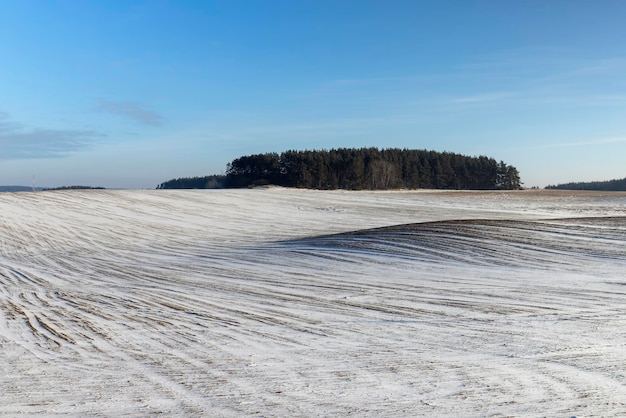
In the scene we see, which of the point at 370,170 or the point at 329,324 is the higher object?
the point at 370,170

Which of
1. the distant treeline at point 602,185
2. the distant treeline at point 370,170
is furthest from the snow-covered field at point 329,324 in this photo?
the distant treeline at point 602,185

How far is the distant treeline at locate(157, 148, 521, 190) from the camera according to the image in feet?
281

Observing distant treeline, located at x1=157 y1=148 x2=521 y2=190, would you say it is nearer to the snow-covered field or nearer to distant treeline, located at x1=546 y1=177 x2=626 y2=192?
distant treeline, located at x1=546 y1=177 x2=626 y2=192

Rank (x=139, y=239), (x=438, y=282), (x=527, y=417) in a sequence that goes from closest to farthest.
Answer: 1. (x=527, y=417)
2. (x=438, y=282)
3. (x=139, y=239)

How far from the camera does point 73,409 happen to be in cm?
536

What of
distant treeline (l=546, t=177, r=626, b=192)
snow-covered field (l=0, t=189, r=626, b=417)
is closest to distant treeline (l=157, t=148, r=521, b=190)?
distant treeline (l=546, t=177, r=626, b=192)

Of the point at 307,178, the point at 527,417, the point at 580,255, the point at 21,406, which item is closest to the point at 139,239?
the point at 580,255

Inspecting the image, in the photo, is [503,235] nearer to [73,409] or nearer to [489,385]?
[489,385]

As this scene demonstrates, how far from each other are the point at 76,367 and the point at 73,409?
4.67ft

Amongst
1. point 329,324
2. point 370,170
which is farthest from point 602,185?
point 329,324

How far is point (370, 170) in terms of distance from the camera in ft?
299

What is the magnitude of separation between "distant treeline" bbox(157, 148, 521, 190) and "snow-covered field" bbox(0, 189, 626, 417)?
64751 mm

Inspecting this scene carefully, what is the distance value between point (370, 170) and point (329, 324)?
83.2 m

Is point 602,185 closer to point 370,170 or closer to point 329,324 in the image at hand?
point 370,170
